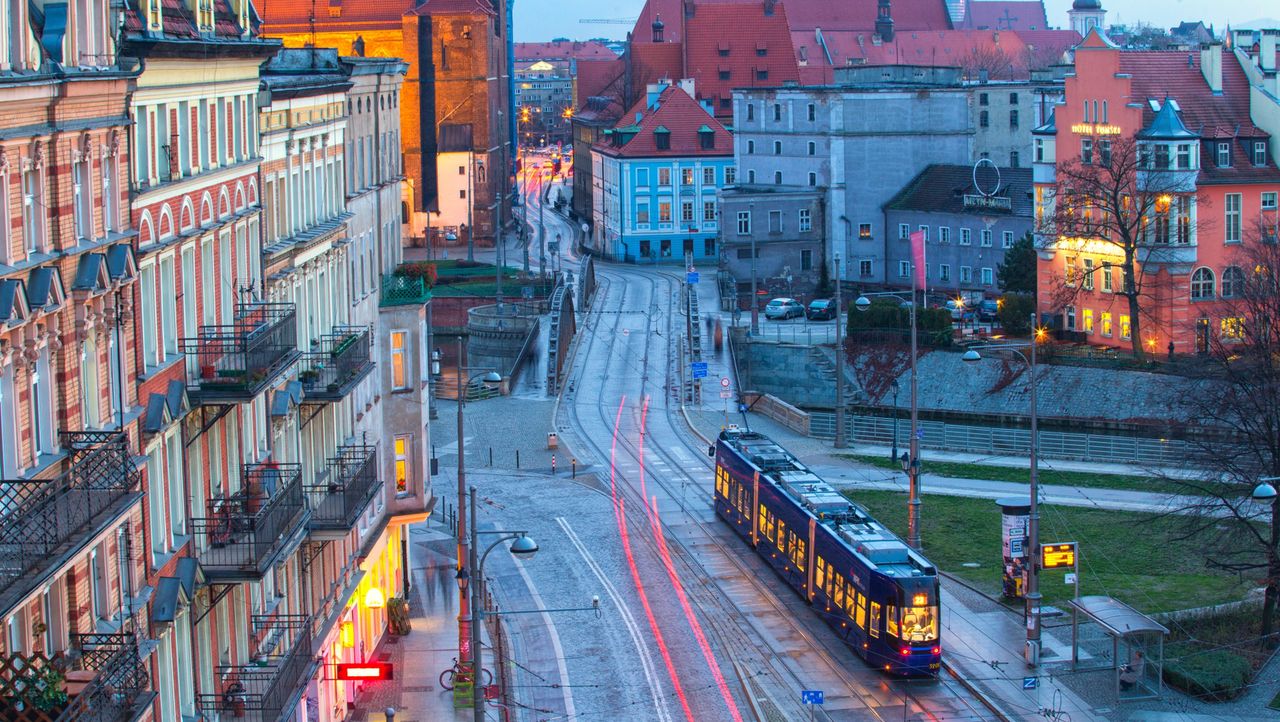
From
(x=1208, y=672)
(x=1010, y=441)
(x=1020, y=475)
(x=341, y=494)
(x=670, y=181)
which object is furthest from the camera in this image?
(x=670, y=181)

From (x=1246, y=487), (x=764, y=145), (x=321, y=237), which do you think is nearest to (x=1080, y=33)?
(x=764, y=145)

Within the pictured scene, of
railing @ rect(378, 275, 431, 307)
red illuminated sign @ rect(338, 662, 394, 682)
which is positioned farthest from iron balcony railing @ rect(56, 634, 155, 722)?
railing @ rect(378, 275, 431, 307)

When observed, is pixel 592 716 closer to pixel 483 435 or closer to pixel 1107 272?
pixel 483 435

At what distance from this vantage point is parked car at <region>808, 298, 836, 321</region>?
100438mm

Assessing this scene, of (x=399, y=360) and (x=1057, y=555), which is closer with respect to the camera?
(x=1057, y=555)

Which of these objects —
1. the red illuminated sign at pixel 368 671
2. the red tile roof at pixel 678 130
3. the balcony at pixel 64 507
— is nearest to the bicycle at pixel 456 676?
the red illuminated sign at pixel 368 671

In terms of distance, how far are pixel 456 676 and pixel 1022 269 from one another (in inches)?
2385

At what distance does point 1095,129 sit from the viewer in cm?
8712

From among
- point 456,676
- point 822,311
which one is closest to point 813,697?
point 456,676

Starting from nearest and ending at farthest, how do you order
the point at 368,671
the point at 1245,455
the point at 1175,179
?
the point at 368,671
the point at 1245,455
the point at 1175,179

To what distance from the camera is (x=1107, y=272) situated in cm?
8562

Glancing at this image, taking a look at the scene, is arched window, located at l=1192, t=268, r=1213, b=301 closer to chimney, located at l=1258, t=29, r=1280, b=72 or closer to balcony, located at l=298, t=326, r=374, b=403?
chimney, located at l=1258, t=29, r=1280, b=72

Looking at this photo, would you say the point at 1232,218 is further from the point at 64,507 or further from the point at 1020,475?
the point at 64,507

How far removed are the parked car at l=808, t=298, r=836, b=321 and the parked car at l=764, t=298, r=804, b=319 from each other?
0.67 meters
